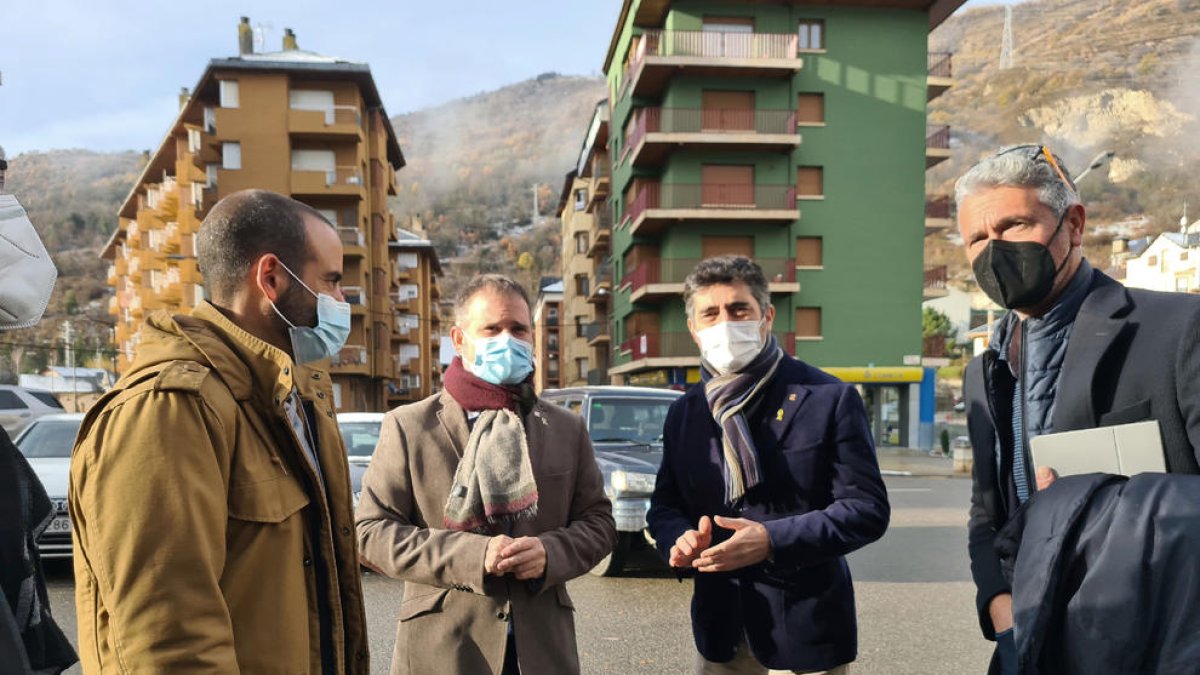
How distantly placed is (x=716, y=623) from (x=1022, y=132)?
193 meters

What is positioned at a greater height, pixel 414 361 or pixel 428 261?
pixel 428 261

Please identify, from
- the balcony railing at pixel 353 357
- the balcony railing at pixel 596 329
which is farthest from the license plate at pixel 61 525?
the balcony railing at pixel 596 329

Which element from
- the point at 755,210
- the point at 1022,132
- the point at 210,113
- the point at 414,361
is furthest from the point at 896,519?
the point at 1022,132

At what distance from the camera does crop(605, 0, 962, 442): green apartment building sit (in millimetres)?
33219

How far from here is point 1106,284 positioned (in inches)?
79.8

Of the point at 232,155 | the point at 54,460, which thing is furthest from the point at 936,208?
the point at 54,460

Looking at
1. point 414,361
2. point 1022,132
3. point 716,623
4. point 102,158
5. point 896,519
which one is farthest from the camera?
point 1022,132

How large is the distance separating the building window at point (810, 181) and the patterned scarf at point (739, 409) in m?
32.9

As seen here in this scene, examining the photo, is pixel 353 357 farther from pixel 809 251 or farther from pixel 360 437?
pixel 360 437

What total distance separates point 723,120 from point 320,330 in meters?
33.0

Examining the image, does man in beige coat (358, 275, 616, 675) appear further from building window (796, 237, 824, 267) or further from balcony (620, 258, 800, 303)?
building window (796, 237, 824, 267)

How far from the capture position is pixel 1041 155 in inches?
84.4

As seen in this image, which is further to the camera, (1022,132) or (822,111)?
(1022,132)

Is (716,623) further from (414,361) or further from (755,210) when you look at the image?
(414,361)
